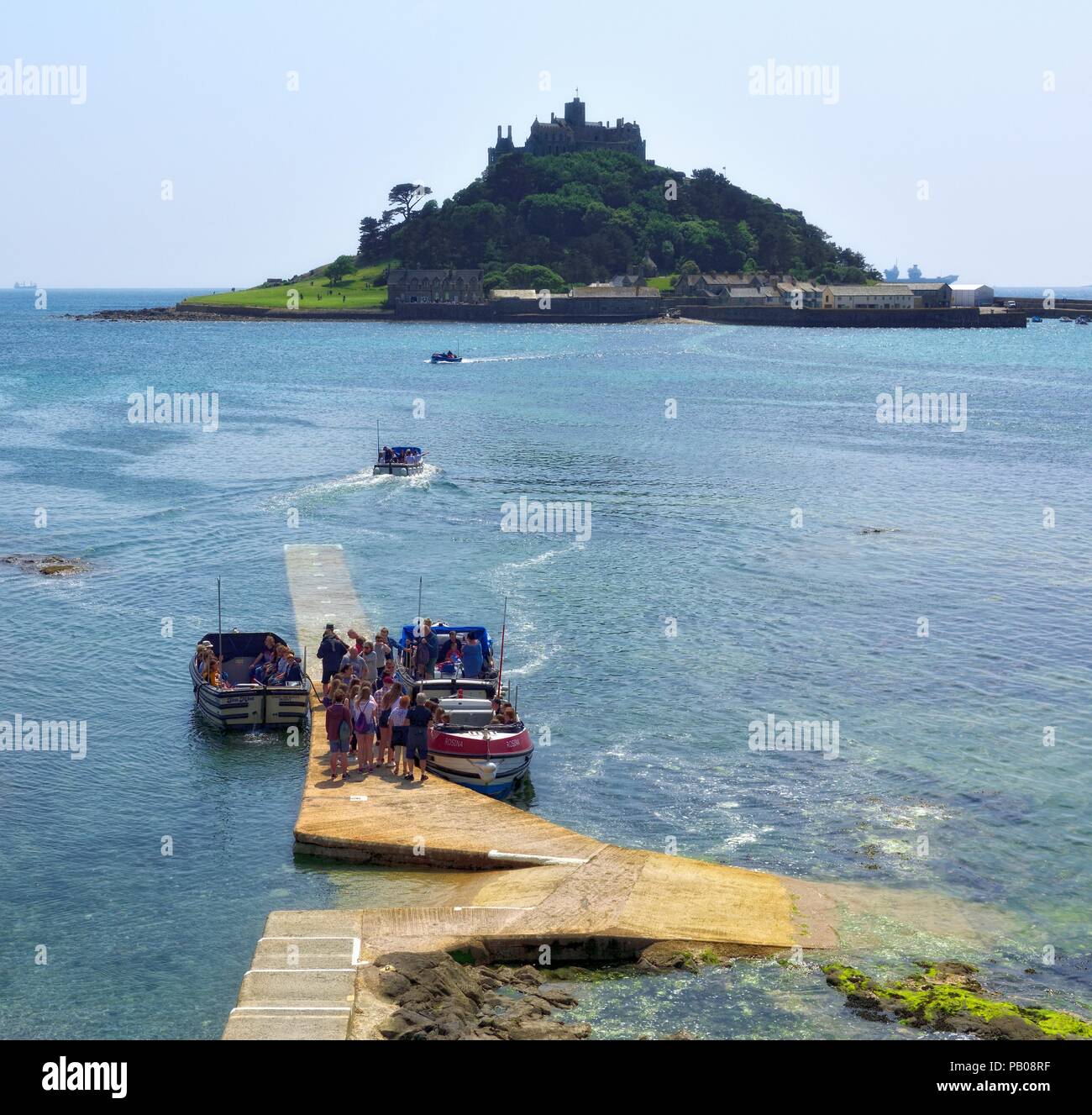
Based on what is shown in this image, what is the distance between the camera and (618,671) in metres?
35.1

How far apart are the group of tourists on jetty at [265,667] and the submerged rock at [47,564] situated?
1553 centimetres

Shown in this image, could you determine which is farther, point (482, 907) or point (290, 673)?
point (290, 673)

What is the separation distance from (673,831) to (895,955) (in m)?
5.80

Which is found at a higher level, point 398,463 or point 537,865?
point 398,463

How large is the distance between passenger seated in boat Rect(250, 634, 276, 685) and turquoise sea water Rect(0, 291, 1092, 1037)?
6.00 ft

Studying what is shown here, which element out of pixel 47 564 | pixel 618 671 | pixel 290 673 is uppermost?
pixel 47 564

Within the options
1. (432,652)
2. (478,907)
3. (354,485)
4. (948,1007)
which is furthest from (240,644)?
(354,485)

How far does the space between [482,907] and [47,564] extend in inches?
1221

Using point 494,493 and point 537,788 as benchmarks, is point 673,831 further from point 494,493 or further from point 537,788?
point 494,493

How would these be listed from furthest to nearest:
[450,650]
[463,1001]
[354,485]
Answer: [354,485] < [450,650] < [463,1001]

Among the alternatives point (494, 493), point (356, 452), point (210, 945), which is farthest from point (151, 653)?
A: point (356, 452)

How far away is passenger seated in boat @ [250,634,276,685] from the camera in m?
31.1

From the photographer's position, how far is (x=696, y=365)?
148750mm

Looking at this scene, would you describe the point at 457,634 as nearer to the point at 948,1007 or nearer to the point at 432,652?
the point at 432,652
